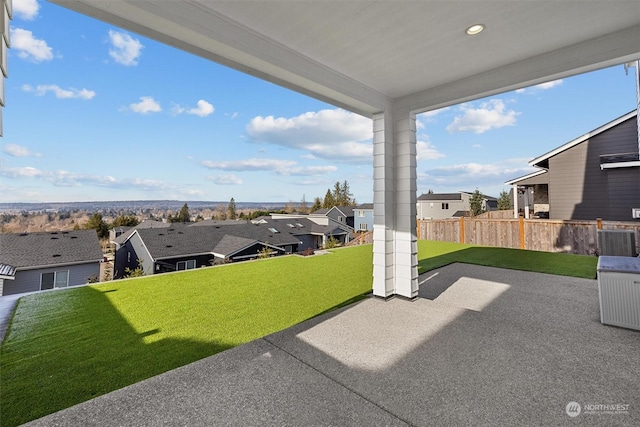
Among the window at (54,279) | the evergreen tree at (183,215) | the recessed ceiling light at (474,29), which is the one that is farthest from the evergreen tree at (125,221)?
the recessed ceiling light at (474,29)

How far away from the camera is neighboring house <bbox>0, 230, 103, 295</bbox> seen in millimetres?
5836

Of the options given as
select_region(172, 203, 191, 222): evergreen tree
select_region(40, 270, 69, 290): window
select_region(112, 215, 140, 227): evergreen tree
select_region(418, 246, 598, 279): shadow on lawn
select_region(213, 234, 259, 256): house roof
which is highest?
select_region(172, 203, 191, 222): evergreen tree

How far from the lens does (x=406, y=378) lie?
200 cm

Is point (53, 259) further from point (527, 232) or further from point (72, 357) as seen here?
point (527, 232)

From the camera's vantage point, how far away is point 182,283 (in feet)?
15.0

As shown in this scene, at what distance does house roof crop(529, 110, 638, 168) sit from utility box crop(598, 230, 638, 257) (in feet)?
20.9

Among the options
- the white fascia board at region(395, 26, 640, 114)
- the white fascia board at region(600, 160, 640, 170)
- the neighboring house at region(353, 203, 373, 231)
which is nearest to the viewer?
the white fascia board at region(395, 26, 640, 114)

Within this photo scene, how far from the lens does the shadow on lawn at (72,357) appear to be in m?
1.81

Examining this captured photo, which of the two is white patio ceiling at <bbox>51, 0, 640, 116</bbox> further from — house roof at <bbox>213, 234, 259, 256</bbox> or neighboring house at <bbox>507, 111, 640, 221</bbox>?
neighboring house at <bbox>507, 111, 640, 221</bbox>

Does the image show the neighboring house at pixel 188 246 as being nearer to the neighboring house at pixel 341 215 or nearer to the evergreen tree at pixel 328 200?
the neighboring house at pixel 341 215

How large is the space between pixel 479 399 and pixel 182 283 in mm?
4335

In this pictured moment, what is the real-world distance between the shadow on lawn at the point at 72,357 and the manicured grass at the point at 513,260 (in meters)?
4.53

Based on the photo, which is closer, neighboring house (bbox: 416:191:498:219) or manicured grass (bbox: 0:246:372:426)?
manicured grass (bbox: 0:246:372:426)

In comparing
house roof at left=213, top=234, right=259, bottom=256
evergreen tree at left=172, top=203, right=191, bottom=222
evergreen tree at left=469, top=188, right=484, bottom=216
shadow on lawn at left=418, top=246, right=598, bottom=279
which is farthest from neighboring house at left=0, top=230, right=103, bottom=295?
evergreen tree at left=469, top=188, right=484, bottom=216
